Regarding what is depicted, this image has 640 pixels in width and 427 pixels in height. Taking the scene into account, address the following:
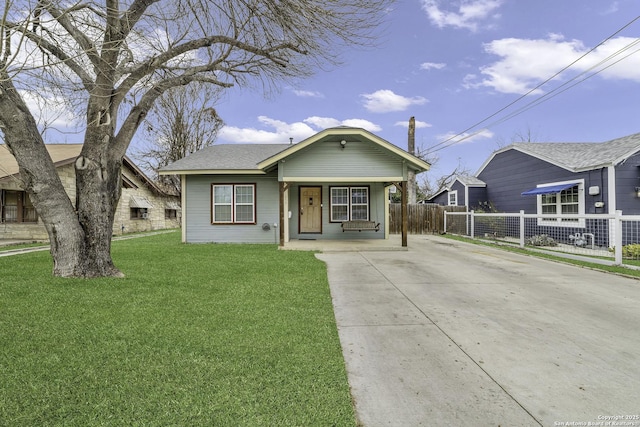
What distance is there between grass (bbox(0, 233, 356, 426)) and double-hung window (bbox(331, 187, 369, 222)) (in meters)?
7.19

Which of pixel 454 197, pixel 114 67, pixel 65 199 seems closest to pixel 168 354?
pixel 65 199

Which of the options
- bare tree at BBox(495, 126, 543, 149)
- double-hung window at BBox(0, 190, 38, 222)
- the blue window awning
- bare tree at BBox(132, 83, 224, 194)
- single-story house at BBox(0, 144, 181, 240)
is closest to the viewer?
the blue window awning

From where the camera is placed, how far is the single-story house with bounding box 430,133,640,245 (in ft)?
33.9

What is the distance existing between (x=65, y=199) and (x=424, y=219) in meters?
15.0

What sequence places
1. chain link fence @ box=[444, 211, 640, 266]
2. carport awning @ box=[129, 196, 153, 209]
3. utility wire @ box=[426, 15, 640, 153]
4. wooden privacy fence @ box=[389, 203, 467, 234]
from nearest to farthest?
chain link fence @ box=[444, 211, 640, 266] < utility wire @ box=[426, 15, 640, 153] < wooden privacy fence @ box=[389, 203, 467, 234] < carport awning @ box=[129, 196, 153, 209]

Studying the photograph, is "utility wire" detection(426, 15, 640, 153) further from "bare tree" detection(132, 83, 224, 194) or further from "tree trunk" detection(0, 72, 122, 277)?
"bare tree" detection(132, 83, 224, 194)

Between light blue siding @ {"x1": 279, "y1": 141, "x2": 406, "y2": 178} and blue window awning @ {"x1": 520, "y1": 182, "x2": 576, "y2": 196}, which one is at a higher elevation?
light blue siding @ {"x1": 279, "y1": 141, "x2": 406, "y2": 178}

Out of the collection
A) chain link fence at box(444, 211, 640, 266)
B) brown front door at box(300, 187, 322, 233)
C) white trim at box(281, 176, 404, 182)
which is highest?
white trim at box(281, 176, 404, 182)

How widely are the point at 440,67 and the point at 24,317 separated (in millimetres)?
17741

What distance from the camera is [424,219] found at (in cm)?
1661

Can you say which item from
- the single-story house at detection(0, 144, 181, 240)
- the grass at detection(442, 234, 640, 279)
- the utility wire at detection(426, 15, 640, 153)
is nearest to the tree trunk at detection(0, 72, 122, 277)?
the single-story house at detection(0, 144, 181, 240)

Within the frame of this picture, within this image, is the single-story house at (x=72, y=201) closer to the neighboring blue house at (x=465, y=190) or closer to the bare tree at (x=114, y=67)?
the bare tree at (x=114, y=67)

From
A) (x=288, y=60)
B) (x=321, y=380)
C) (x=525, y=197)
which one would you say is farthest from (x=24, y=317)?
(x=525, y=197)

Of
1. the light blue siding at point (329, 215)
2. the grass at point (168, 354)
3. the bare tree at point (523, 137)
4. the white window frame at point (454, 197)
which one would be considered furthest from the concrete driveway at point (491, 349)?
the bare tree at point (523, 137)
